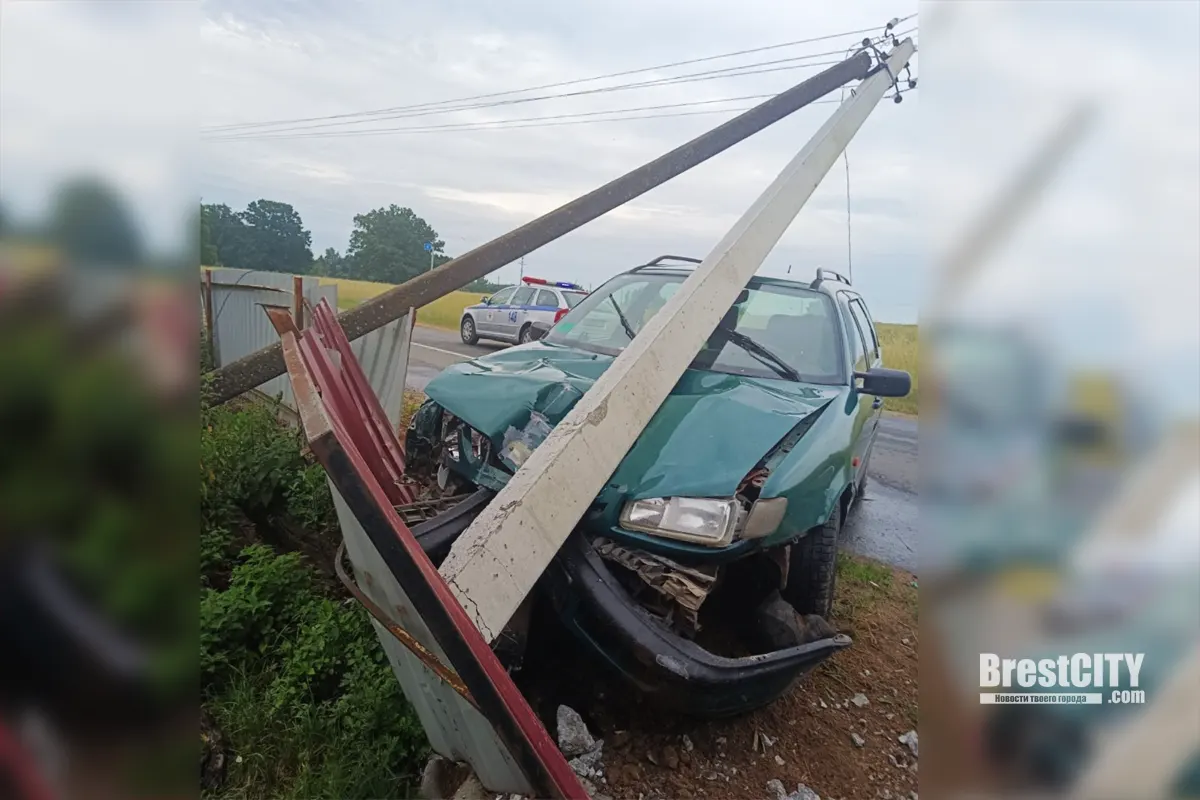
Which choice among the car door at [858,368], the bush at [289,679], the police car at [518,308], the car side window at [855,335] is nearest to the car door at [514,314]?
the police car at [518,308]

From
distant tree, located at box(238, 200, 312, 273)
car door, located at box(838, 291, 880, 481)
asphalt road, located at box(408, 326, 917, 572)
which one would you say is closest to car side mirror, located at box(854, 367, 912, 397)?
car door, located at box(838, 291, 880, 481)

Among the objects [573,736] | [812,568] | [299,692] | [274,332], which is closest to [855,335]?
[812,568]

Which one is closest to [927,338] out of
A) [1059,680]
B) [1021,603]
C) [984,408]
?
[984,408]

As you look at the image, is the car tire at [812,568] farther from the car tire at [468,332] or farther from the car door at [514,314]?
the car tire at [468,332]

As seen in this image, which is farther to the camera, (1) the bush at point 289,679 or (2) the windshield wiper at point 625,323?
(2) the windshield wiper at point 625,323

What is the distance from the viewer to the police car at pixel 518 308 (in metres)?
14.0

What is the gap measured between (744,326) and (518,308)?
447 inches

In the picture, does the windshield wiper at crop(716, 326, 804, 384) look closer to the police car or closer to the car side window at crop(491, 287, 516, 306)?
the police car

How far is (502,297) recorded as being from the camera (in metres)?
15.1

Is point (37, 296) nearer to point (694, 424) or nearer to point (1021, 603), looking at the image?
point (1021, 603)

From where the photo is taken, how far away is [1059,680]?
1.18 meters

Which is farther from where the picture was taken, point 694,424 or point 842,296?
point 842,296

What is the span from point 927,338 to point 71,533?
131cm

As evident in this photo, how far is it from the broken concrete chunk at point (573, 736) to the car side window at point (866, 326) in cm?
307
